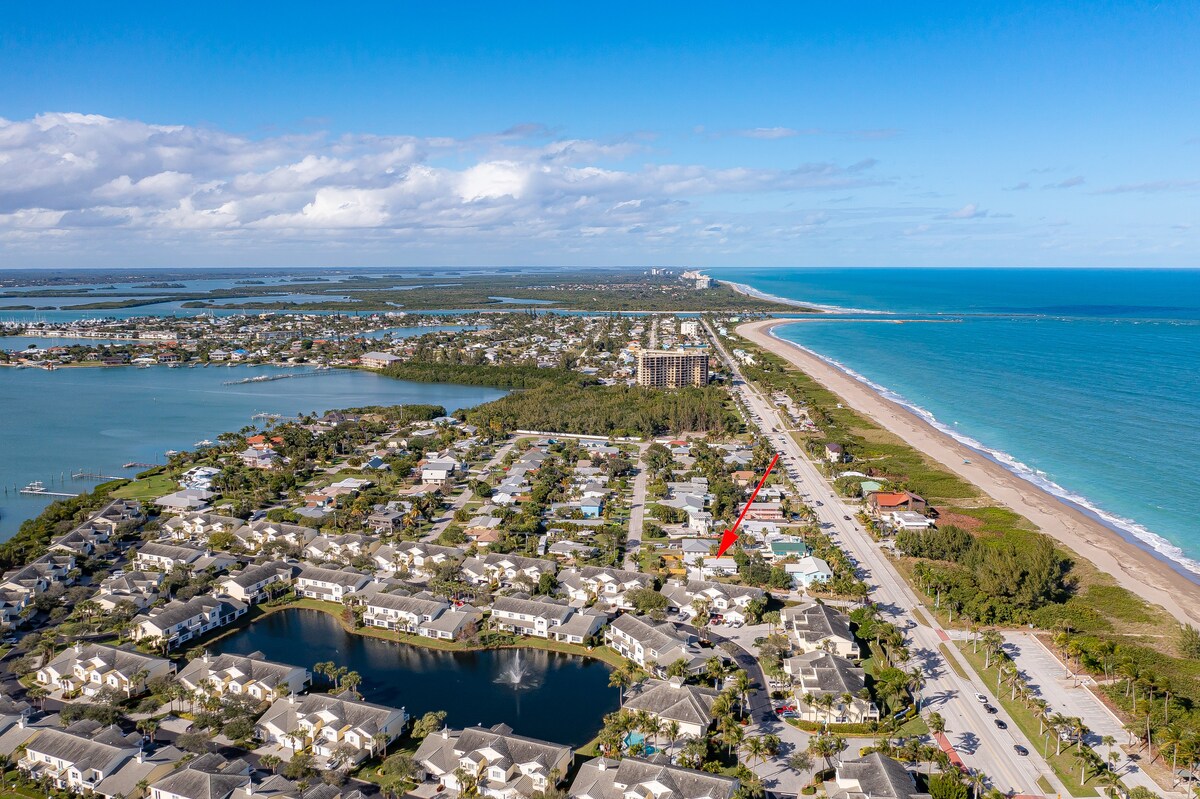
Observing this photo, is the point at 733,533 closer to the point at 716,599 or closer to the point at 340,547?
the point at 716,599

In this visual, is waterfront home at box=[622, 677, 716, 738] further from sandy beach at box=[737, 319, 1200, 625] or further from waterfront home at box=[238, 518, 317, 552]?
sandy beach at box=[737, 319, 1200, 625]

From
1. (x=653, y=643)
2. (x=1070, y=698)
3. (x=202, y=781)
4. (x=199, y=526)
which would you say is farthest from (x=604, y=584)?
(x=199, y=526)

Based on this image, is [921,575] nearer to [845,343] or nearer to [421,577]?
[421,577]

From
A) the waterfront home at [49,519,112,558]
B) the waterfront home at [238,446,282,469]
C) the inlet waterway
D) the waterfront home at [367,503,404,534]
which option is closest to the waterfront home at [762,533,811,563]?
the inlet waterway

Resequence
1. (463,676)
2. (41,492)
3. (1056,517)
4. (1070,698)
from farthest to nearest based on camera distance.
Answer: (41,492) → (1056,517) → (463,676) → (1070,698)

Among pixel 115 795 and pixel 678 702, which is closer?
pixel 115 795

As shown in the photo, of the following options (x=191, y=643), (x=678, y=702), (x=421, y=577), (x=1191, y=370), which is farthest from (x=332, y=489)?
(x=1191, y=370)
